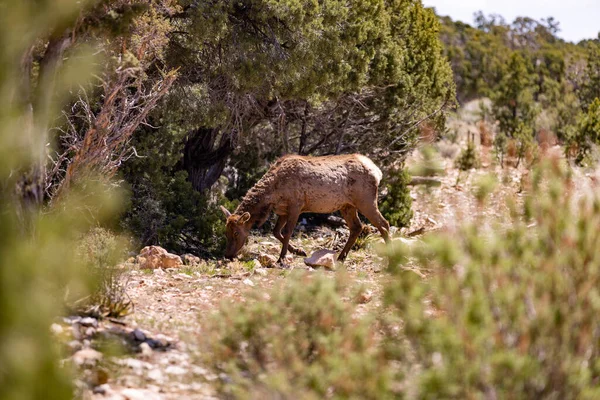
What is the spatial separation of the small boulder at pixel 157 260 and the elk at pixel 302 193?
54.1 inches

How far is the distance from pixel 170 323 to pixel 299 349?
85.5 inches

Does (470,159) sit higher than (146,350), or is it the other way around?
(470,159)

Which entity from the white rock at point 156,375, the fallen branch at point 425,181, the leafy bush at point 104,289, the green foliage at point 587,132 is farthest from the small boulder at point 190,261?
the green foliage at point 587,132

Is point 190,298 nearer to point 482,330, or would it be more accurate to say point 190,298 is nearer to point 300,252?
point 482,330

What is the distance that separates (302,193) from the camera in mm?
12117

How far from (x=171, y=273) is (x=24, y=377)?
6838 mm

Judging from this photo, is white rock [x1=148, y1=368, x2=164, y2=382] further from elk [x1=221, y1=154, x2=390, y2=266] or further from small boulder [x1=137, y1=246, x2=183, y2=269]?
elk [x1=221, y1=154, x2=390, y2=266]

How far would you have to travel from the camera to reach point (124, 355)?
5.94 metres

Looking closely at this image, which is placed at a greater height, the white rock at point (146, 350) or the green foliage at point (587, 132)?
the green foliage at point (587, 132)

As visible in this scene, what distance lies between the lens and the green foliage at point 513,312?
421cm

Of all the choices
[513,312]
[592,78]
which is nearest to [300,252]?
[513,312]

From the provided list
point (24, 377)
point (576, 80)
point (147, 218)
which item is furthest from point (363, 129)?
point (576, 80)

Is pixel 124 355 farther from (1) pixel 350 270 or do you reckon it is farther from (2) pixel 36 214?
(1) pixel 350 270

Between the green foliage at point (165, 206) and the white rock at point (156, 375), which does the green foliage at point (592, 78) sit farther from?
the white rock at point (156, 375)
